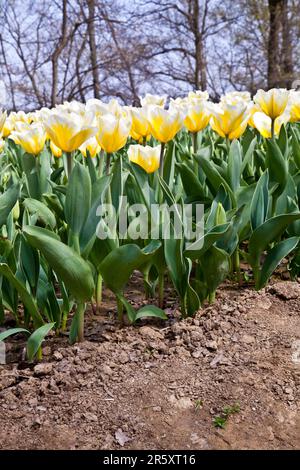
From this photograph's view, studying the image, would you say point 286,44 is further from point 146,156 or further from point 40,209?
point 40,209

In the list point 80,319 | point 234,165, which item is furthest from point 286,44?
point 80,319

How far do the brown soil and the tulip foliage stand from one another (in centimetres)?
9

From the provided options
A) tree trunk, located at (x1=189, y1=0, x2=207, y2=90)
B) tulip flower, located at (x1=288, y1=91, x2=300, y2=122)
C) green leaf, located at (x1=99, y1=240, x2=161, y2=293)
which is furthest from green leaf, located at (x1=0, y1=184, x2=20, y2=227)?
tree trunk, located at (x1=189, y1=0, x2=207, y2=90)

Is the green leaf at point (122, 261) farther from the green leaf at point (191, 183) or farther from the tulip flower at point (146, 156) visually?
the green leaf at point (191, 183)

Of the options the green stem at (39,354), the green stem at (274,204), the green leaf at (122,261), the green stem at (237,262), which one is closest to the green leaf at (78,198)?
the green leaf at (122,261)

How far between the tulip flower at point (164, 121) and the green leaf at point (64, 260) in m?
0.59

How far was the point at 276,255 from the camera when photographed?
1.86 metres

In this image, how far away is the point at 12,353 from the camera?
164 centimetres

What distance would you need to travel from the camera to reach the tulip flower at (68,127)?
1.49m

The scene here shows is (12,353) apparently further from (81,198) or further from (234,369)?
(234,369)

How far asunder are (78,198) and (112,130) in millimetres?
234

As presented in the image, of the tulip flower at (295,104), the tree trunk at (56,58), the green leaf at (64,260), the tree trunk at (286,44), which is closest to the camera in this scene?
the green leaf at (64,260)

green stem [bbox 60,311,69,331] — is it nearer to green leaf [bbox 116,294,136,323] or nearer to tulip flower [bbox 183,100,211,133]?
green leaf [bbox 116,294,136,323]
